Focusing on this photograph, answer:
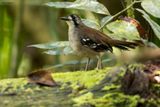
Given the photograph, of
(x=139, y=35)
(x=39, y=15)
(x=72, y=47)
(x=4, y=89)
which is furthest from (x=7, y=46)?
(x=4, y=89)

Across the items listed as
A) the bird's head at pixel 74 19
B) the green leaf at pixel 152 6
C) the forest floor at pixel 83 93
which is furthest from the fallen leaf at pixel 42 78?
the bird's head at pixel 74 19

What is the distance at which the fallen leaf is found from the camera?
119 inches

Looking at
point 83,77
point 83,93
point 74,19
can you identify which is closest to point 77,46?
point 74,19

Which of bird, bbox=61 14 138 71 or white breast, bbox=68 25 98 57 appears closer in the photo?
bird, bbox=61 14 138 71

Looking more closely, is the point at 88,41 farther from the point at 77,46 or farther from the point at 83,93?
the point at 83,93

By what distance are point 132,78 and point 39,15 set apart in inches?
177

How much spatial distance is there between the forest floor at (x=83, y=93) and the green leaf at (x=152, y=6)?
1.45 feet

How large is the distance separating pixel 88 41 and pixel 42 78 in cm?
109

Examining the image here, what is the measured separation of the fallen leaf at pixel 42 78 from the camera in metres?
3.01

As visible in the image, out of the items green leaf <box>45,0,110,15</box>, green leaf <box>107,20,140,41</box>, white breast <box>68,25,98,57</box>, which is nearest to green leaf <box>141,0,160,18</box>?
green leaf <box>107,20,140,41</box>

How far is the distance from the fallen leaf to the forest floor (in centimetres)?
2

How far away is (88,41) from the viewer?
161 inches

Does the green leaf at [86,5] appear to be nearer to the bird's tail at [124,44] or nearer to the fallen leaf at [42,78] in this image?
the bird's tail at [124,44]

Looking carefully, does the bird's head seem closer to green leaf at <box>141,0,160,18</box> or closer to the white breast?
the white breast
